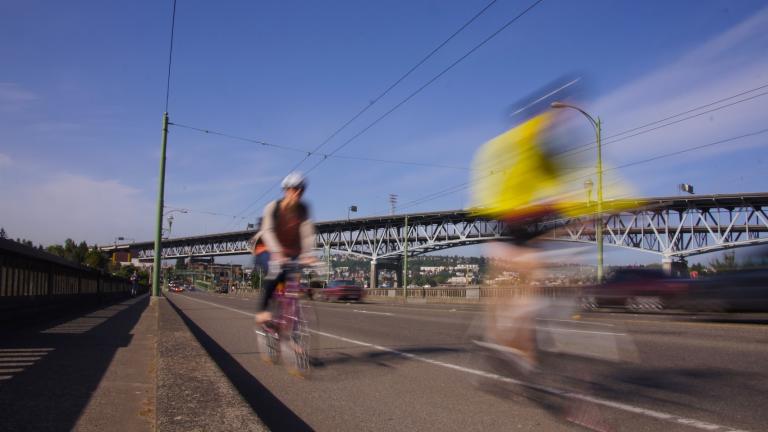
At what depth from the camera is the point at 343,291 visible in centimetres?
3272

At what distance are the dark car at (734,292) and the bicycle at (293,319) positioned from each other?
37.0 feet

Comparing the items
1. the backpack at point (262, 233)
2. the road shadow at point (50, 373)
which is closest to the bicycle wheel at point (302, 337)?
the backpack at point (262, 233)

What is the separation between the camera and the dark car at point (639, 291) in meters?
17.1

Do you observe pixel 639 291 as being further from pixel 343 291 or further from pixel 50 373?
pixel 343 291

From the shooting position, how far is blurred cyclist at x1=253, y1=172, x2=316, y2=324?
557 centimetres

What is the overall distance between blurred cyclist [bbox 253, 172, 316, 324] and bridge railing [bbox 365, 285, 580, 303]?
1682mm

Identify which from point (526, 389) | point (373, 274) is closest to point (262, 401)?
point (526, 389)

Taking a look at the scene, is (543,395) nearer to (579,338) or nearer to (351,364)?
(579,338)

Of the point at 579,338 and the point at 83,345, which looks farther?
the point at 83,345

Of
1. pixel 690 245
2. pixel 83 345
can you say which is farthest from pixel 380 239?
pixel 83 345

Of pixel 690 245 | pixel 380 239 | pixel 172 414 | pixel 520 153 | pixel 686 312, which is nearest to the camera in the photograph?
pixel 172 414

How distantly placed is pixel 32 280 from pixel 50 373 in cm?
1006

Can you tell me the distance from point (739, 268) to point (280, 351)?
1181 cm

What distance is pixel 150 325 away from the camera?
12055mm
